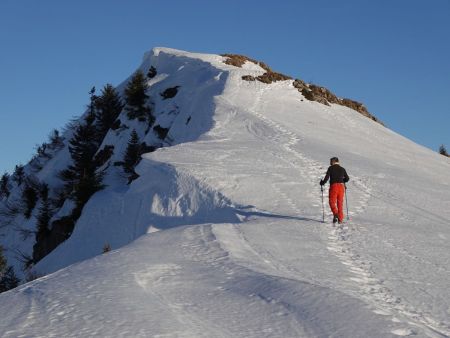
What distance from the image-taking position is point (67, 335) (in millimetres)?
4855

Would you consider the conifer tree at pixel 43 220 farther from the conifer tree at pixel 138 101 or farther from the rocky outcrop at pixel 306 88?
the rocky outcrop at pixel 306 88

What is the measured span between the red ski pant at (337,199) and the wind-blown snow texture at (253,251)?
483 millimetres

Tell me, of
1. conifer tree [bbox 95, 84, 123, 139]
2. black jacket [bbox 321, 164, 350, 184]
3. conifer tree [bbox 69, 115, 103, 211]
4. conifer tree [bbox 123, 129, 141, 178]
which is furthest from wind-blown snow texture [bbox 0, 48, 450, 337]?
conifer tree [bbox 95, 84, 123, 139]

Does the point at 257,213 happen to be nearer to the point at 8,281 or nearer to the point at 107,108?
the point at 8,281

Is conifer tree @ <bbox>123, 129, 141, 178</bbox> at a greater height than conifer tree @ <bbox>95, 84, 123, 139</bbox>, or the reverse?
conifer tree @ <bbox>95, 84, 123, 139</bbox>

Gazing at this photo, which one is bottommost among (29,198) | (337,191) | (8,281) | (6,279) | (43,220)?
(8,281)

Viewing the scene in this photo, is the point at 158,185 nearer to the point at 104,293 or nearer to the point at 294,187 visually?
the point at 294,187

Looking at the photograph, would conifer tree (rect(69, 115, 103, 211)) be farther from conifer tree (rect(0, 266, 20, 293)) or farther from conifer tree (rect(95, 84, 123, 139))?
conifer tree (rect(0, 266, 20, 293))

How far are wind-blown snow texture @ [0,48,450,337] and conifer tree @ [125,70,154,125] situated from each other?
376 inches

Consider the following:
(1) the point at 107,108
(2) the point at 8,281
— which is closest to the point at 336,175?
(2) the point at 8,281

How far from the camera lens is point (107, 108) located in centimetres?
3909

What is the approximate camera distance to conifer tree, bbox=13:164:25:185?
38938 millimetres

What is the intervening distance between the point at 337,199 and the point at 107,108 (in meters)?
29.7

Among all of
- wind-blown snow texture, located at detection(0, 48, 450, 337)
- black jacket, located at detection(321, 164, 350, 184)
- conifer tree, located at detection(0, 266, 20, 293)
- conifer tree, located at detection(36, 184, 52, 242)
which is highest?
black jacket, located at detection(321, 164, 350, 184)
